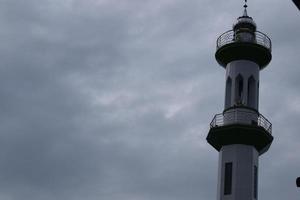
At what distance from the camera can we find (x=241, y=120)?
184 feet

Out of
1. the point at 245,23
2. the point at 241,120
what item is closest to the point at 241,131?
the point at 241,120

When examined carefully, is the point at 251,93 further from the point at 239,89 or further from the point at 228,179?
the point at 228,179

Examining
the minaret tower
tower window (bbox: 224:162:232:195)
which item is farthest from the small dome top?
tower window (bbox: 224:162:232:195)

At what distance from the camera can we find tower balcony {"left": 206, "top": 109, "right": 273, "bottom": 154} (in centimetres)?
5525

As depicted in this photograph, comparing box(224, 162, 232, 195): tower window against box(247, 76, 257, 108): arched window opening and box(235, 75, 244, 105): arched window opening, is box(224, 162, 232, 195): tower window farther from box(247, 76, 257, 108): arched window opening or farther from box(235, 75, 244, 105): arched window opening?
box(247, 76, 257, 108): arched window opening

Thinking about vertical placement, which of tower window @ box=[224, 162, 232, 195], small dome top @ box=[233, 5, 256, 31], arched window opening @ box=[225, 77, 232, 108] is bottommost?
tower window @ box=[224, 162, 232, 195]

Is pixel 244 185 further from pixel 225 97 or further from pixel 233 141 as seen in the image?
pixel 225 97

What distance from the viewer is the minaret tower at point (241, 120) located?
54.5m

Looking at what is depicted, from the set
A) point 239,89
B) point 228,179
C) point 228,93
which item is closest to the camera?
point 228,179

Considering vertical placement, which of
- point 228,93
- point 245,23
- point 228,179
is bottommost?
point 228,179

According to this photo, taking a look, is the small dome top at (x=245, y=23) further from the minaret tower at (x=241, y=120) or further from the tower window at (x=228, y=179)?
the tower window at (x=228, y=179)

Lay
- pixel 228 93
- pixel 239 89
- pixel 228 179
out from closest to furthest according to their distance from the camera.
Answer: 1. pixel 228 179
2. pixel 239 89
3. pixel 228 93

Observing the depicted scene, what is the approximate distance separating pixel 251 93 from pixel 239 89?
1.06 metres

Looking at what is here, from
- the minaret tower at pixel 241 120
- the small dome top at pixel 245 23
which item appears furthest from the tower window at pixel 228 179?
the small dome top at pixel 245 23
